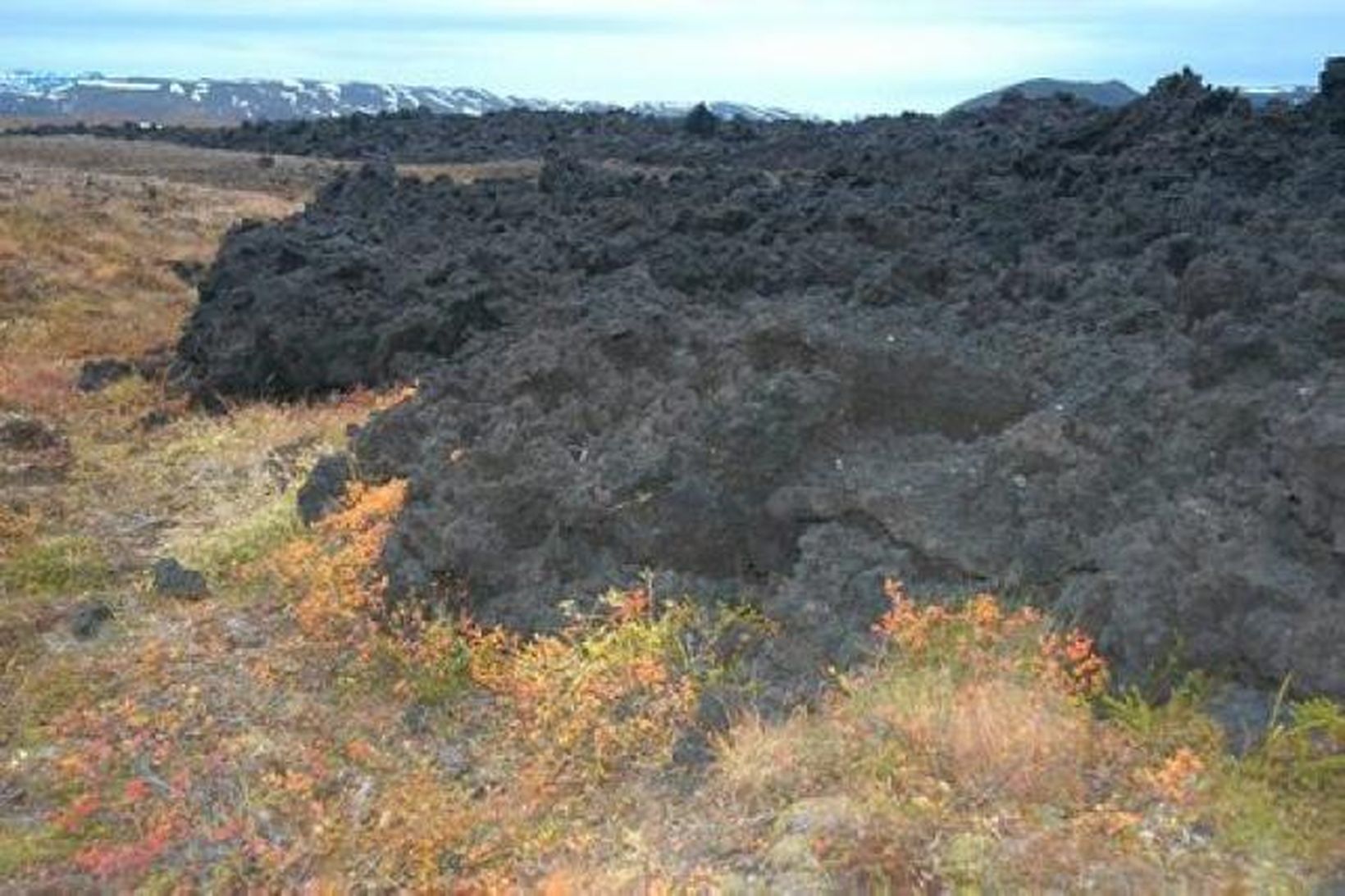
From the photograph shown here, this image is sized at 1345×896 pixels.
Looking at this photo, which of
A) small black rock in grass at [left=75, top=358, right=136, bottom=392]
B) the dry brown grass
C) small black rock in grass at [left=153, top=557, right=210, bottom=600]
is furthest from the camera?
the dry brown grass

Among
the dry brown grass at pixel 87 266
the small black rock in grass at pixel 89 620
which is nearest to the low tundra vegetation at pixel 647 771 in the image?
the small black rock in grass at pixel 89 620

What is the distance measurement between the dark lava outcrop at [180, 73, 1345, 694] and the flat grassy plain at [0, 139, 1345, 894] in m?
0.31

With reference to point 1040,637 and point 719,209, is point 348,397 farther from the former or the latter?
point 1040,637

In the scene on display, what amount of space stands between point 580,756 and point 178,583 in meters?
3.21

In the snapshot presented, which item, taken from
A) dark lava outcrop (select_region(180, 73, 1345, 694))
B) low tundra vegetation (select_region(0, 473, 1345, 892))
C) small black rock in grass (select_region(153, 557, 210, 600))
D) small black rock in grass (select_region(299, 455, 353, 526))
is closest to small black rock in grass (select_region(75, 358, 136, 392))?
dark lava outcrop (select_region(180, 73, 1345, 694))

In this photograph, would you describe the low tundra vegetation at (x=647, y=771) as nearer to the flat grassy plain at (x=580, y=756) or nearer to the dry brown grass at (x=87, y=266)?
the flat grassy plain at (x=580, y=756)

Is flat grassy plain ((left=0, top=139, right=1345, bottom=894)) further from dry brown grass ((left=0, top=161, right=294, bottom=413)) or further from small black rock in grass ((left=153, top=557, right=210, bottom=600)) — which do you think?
dry brown grass ((left=0, top=161, right=294, bottom=413))

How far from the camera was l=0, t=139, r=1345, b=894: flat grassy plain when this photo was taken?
14.8 ft

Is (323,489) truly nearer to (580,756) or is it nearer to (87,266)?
(580,756)

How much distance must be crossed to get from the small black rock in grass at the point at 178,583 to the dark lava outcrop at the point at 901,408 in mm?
1279

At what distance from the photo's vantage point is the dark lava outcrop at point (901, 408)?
215 inches

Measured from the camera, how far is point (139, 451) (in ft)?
36.4

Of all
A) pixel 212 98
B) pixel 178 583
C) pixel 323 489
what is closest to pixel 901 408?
pixel 323 489

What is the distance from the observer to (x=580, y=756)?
18.1 ft
